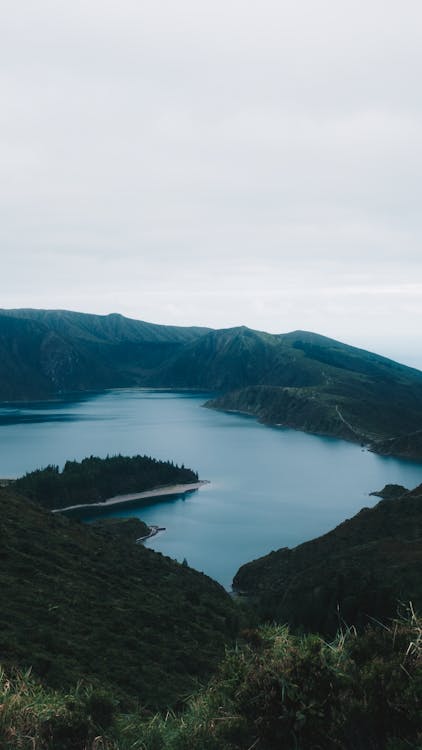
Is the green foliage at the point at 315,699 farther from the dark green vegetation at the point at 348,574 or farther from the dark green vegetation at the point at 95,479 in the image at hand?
the dark green vegetation at the point at 95,479

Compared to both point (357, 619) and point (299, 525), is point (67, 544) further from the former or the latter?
point (299, 525)

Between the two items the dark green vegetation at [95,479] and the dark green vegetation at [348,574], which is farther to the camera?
the dark green vegetation at [95,479]

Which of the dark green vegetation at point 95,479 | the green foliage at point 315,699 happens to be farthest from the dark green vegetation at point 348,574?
the dark green vegetation at point 95,479

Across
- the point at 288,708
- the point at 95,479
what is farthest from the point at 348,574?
the point at 95,479

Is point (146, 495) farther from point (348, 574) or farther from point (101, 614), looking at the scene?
point (101, 614)

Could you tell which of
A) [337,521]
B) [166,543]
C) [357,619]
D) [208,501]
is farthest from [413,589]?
[208,501]

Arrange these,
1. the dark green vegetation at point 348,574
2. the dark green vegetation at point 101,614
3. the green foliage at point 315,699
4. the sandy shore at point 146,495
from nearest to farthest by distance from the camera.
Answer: the green foliage at point 315,699, the dark green vegetation at point 101,614, the dark green vegetation at point 348,574, the sandy shore at point 146,495
